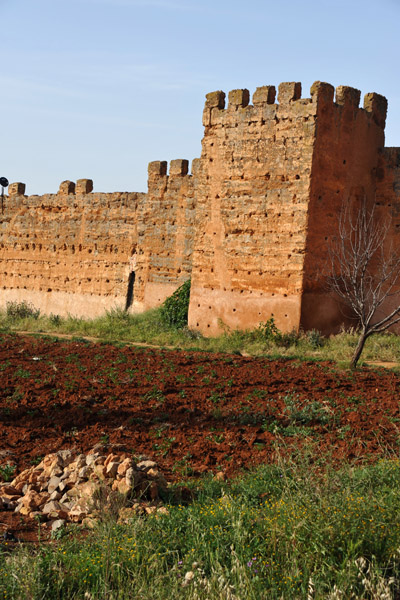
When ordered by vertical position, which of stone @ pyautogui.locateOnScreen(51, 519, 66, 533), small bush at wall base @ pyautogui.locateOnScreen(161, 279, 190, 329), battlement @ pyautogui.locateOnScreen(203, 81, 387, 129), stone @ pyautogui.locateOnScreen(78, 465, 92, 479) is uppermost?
battlement @ pyautogui.locateOnScreen(203, 81, 387, 129)

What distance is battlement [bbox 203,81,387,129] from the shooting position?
44.8 feet

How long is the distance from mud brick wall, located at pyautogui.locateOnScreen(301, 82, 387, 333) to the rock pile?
8227mm

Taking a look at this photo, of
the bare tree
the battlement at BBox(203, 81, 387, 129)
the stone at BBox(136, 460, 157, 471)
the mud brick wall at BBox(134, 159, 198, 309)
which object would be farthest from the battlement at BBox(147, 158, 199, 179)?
the stone at BBox(136, 460, 157, 471)

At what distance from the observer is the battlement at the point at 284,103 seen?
1366cm

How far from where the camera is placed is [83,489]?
5.66 metres

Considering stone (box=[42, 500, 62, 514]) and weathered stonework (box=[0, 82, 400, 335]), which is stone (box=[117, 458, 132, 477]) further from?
weathered stonework (box=[0, 82, 400, 335])

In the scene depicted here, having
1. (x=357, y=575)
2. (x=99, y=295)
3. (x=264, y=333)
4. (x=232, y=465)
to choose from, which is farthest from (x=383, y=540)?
(x=99, y=295)

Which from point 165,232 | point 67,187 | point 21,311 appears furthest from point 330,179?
point 21,311

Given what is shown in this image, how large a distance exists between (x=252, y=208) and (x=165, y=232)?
4339 millimetres

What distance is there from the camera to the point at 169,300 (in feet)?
55.6

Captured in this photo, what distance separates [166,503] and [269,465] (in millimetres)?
1188

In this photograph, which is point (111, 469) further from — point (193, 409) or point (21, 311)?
point (21, 311)

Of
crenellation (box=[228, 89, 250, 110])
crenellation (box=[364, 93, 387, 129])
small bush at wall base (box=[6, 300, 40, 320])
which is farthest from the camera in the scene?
small bush at wall base (box=[6, 300, 40, 320])

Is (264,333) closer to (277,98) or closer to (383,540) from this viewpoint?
(277,98)
